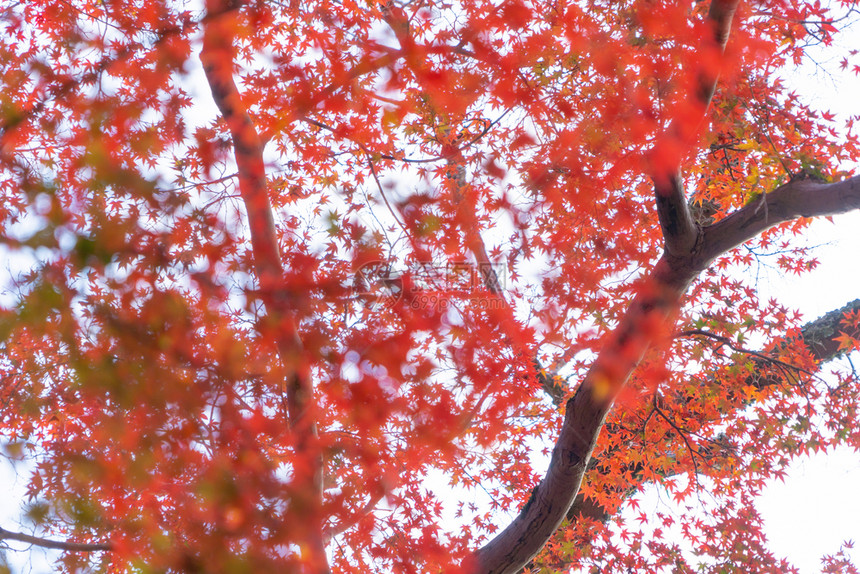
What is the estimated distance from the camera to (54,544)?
3.03 m

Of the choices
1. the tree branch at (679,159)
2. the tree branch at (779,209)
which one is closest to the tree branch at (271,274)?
the tree branch at (679,159)

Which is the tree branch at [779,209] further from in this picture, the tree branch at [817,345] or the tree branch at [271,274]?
the tree branch at [271,274]

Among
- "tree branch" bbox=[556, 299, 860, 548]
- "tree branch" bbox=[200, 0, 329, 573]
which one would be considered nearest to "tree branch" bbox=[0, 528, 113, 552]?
"tree branch" bbox=[200, 0, 329, 573]

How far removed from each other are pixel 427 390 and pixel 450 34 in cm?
302

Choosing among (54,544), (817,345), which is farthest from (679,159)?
(54,544)

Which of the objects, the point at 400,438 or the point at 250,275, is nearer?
the point at 250,275

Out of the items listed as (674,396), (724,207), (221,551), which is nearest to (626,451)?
(674,396)


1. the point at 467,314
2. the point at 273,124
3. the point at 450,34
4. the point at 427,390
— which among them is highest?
the point at 450,34

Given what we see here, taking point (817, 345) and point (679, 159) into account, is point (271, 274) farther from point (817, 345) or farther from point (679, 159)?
point (817, 345)

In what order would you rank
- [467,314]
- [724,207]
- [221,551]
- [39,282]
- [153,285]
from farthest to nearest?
[467,314]
[724,207]
[153,285]
[39,282]
[221,551]

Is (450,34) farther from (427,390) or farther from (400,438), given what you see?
(400,438)

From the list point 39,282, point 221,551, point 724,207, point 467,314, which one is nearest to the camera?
point 221,551

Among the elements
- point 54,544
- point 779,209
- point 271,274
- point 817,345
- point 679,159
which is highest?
point 271,274

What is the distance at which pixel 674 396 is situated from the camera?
4.47 m
